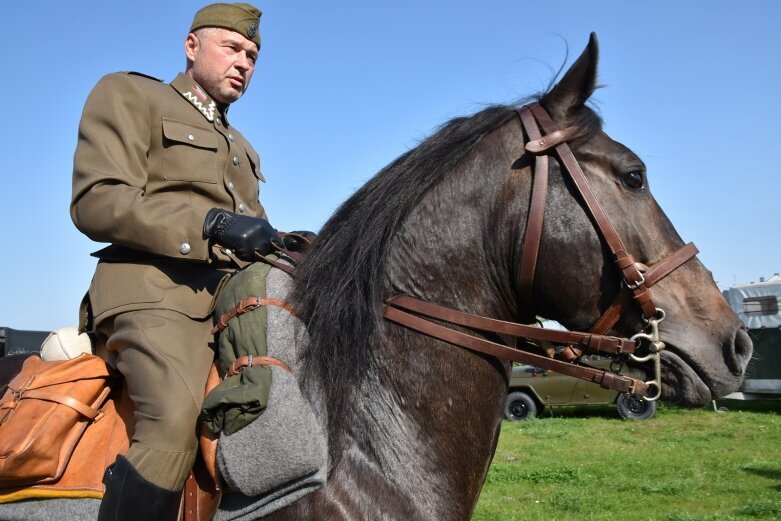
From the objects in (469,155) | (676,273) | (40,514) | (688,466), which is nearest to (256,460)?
(40,514)

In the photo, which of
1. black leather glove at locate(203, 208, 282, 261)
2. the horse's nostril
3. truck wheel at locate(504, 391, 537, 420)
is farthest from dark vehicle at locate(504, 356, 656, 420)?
black leather glove at locate(203, 208, 282, 261)

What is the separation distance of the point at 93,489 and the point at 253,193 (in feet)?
4.93

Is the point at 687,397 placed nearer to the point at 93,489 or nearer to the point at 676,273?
the point at 676,273

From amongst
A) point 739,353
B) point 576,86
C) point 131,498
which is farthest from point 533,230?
point 131,498

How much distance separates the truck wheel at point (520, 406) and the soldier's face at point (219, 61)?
1547 centimetres

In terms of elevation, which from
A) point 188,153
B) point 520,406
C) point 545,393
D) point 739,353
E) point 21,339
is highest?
point 188,153

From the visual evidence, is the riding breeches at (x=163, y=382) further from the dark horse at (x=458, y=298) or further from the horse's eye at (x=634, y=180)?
the horse's eye at (x=634, y=180)

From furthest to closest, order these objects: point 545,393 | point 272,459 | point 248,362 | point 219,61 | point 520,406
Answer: point 520,406
point 545,393
point 219,61
point 248,362
point 272,459

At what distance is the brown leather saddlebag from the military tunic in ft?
0.50

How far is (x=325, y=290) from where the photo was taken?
2.44 metres

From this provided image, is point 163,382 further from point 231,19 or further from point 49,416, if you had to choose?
point 231,19

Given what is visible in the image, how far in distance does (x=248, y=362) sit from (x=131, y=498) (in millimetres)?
566

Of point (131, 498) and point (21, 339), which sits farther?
point (21, 339)

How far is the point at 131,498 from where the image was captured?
2.13 m
